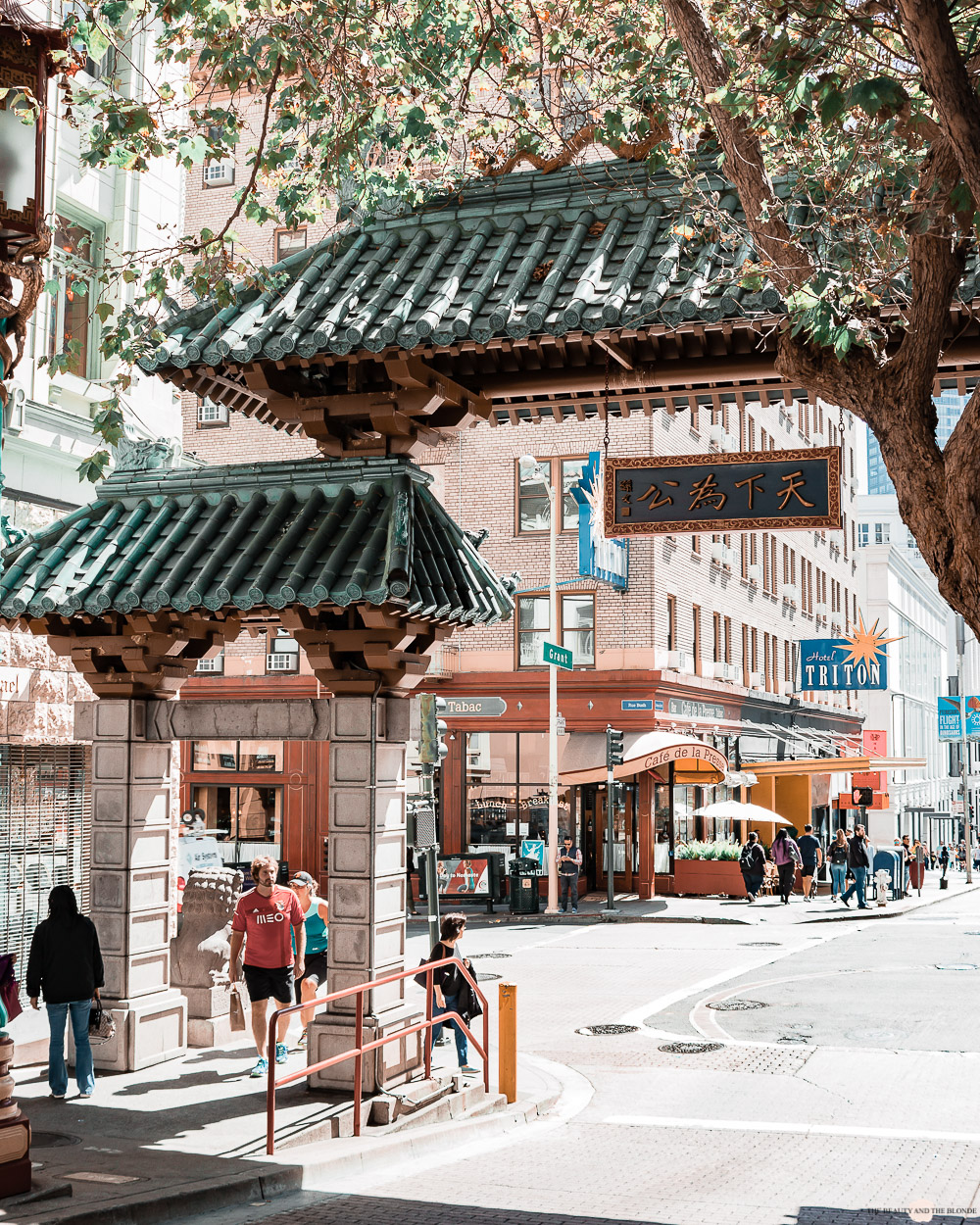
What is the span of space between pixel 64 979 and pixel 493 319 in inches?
241

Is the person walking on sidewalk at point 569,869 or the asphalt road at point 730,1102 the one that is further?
the person walking on sidewalk at point 569,869

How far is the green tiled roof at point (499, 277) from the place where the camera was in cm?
955

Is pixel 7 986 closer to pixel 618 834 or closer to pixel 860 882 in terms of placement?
pixel 860 882

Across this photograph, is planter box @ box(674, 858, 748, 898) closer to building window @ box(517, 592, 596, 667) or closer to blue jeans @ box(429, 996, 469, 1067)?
building window @ box(517, 592, 596, 667)

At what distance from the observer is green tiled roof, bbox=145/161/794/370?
31.3ft

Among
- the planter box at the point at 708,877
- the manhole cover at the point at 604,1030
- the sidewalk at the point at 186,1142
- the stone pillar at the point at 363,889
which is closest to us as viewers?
the sidewalk at the point at 186,1142

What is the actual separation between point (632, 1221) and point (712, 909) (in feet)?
71.5

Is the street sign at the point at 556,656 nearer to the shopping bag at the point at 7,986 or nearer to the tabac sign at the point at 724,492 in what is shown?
the tabac sign at the point at 724,492

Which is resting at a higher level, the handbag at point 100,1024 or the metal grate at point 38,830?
the metal grate at point 38,830

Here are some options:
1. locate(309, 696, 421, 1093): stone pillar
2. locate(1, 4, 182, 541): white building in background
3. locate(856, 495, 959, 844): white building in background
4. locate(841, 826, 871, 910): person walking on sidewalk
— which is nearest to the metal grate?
locate(1, 4, 182, 541): white building in background

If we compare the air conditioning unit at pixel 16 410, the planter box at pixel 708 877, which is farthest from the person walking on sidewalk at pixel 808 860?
the air conditioning unit at pixel 16 410

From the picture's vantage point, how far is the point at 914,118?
7234 mm

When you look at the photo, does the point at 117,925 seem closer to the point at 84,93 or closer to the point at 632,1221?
the point at 632,1221

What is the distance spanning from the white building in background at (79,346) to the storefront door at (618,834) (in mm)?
19028
